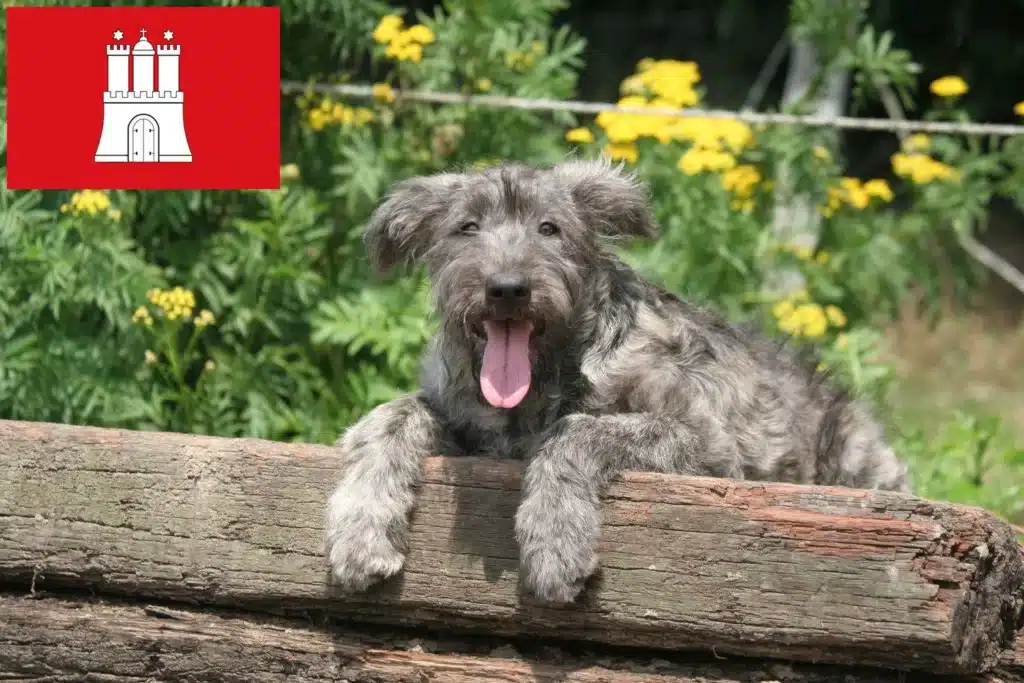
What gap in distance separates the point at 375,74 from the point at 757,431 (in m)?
3.92

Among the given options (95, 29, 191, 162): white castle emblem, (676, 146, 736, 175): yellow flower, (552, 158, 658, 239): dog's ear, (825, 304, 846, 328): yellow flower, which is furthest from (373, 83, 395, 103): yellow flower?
(825, 304, 846, 328): yellow flower

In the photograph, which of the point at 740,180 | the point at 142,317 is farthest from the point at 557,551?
the point at 740,180

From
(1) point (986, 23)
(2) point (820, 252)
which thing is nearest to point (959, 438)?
(2) point (820, 252)

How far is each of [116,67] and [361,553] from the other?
3.44 m

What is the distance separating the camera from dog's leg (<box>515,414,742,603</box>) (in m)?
3.88

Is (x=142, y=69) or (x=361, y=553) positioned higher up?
(x=142, y=69)

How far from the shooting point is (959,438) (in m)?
6.91

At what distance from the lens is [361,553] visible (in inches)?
158

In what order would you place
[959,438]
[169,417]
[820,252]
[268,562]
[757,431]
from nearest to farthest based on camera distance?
1. [268,562]
2. [757,431]
3. [169,417]
4. [959,438]
5. [820,252]

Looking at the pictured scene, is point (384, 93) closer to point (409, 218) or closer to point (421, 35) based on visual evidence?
point (421, 35)

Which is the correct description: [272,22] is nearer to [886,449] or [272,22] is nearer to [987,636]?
[886,449]

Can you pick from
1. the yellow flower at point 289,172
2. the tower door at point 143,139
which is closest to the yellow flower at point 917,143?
the yellow flower at point 289,172

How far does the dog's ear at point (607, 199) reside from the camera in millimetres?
4855

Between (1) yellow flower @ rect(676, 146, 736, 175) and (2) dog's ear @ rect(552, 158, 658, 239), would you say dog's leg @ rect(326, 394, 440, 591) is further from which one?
(1) yellow flower @ rect(676, 146, 736, 175)
